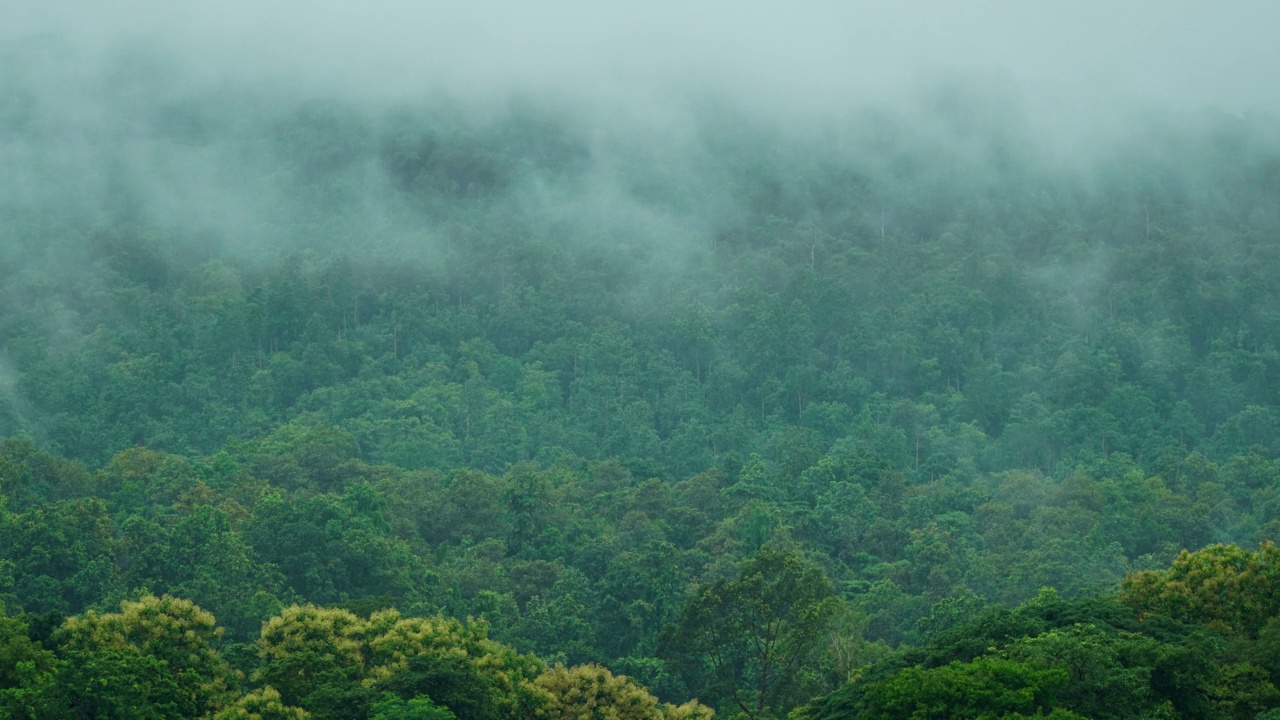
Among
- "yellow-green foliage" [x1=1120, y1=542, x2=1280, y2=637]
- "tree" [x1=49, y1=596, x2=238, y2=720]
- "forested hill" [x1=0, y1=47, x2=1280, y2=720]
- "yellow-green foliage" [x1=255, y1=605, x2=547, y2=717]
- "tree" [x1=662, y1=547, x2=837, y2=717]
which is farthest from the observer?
"tree" [x1=662, y1=547, x2=837, y2=717]

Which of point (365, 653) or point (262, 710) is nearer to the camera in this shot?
point (262, 710)

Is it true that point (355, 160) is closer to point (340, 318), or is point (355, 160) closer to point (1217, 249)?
point (340, 318)

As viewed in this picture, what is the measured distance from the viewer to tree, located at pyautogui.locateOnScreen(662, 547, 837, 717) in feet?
137

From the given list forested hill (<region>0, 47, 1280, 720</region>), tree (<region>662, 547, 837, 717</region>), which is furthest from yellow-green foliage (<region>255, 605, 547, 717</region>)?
tree (<region>662, 547, 837, 717</region>)

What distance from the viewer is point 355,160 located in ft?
347

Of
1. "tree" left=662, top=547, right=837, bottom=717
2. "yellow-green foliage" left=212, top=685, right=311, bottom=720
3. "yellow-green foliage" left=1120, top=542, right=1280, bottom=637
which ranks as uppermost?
"tree" left=662, top=547, right=837, bottom=717

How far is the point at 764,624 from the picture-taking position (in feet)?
139

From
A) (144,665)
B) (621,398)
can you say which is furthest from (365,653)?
(621,398)

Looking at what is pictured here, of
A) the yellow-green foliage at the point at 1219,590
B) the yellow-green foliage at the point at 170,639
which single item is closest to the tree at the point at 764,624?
the yellow-green foliage at the point at 1219,590

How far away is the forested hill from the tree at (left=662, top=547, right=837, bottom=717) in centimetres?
11

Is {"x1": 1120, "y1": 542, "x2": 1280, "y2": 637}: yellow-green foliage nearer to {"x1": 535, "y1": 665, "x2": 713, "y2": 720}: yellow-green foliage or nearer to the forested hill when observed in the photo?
the forested hill

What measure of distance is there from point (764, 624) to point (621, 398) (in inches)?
1503

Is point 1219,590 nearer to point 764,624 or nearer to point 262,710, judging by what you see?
point 764,624

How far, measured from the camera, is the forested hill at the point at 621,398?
36.1m
